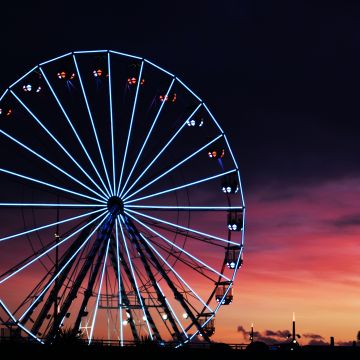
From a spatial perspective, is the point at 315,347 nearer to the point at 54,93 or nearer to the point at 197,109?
the point at 197,109

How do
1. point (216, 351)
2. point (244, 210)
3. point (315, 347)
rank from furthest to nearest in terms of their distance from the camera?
point (315, 347) → point (244, 210) → point (216, 351)

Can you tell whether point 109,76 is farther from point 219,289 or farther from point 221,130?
point 219,289

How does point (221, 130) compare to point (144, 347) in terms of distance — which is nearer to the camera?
point (144, 347)

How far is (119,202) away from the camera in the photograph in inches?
2120

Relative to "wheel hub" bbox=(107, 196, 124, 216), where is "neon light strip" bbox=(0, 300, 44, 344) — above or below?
below

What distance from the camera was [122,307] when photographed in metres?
54.8

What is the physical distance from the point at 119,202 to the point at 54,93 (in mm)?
7090

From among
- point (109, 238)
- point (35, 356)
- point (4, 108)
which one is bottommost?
point (35, 356)

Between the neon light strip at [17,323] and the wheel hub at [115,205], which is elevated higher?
the wheel hub at [115,205]

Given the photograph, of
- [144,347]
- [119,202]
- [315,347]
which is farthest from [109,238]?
[315,347]

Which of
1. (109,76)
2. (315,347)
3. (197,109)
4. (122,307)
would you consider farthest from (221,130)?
(315,347)

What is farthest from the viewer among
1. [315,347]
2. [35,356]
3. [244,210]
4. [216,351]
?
[315,347]

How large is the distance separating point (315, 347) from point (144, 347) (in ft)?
58.5

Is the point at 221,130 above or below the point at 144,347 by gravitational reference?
above
